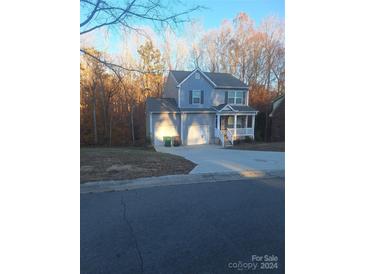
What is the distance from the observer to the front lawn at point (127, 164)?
3084mm

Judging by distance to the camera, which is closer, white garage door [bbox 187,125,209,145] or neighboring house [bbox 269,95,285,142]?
neighboring house [bbox 269,95,285,142]

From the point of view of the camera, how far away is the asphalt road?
1682 millimetres

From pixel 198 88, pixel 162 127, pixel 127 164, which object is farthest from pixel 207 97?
pixel 127 164

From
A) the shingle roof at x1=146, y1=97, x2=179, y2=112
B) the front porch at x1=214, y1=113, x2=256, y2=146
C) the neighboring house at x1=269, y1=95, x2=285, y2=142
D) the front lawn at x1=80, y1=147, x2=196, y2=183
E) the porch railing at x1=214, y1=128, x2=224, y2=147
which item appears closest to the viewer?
the neighboring house at x1=269, y1=95, x2=285, y2=142

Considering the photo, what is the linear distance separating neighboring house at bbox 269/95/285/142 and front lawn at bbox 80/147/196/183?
2.01 meters

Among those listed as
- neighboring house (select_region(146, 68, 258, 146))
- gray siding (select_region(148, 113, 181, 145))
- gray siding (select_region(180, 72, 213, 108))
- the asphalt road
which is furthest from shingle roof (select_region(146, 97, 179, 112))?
the asphalt road

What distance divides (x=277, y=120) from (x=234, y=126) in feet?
6.21

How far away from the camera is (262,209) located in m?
2.47

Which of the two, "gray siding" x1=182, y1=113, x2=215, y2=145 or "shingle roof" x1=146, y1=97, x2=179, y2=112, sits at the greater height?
"shingle roof" x1=146, y1=97, x2=179, y2=112

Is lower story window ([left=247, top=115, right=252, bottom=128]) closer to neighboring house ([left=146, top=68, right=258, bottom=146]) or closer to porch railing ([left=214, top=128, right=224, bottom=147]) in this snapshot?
neighboring house ([left=146, top=68, right=258, bottom=146])

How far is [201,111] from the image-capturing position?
519cm
